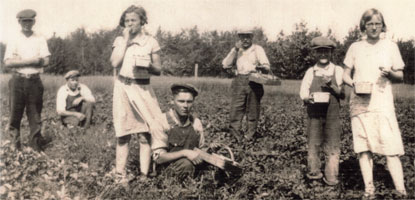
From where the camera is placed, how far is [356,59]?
12.9ft

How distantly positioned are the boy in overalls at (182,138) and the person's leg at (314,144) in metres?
1.13

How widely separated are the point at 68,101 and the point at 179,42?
24660 millimetres

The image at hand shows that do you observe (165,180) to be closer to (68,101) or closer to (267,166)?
(267,166)

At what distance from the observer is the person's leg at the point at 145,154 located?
13.8 ft

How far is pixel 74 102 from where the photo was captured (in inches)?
264

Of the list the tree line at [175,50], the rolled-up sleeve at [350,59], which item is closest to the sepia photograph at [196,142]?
the rolled-up sleeve at [350,59]

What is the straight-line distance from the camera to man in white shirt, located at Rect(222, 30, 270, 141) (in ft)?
20.1

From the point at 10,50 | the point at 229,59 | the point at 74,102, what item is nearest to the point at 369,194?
the point at 229,59

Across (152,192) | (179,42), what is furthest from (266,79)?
(179,42)

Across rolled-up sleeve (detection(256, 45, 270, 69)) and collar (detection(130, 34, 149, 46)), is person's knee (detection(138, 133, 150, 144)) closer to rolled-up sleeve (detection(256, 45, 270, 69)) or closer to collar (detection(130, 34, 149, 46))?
collar (detection(130, 34, 149, 46))

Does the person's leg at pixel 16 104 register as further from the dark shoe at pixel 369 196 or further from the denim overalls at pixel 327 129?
the dark shoe at pixel 369 196

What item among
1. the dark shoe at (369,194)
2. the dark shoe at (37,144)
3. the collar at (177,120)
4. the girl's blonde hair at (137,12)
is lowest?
the dark shoe at (37,144)

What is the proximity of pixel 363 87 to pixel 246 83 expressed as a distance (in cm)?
256

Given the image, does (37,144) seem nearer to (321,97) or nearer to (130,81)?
(130,81)
